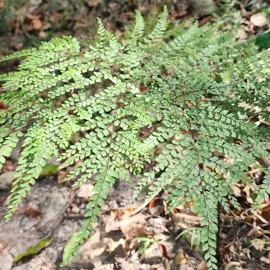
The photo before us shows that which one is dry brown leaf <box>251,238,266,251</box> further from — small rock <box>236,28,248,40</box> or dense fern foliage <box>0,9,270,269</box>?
small rock <box>236,28,248,40</box>

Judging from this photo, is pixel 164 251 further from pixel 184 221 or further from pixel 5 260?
pixel 5 260

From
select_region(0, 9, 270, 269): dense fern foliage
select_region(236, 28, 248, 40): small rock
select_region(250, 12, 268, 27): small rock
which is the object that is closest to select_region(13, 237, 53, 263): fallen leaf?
select_region(0, 9, 270, 269): dense fern foliage

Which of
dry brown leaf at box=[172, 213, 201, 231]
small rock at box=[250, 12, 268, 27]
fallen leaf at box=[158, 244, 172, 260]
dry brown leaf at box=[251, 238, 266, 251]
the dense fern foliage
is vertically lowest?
fallen leaf at box=[158, 244, 172, 260]

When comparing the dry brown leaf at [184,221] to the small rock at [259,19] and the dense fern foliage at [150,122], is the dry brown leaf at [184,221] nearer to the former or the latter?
the dense fern foliage at [150,122]

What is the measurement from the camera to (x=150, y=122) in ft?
5.28

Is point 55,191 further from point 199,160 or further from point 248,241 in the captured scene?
point 199,160

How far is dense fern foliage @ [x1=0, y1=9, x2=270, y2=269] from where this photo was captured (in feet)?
4.74

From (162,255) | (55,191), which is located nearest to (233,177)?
(162,255)

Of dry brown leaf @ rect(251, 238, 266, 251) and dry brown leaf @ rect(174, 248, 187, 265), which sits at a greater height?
dry brown leaf @ rect(251, 238, 266, 251)

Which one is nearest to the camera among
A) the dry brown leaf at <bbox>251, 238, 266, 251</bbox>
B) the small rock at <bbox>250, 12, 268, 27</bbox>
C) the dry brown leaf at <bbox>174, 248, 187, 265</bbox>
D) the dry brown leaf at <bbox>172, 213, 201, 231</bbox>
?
the dry brown leaf at <bbox>251, 238, 266, 251</bbox>

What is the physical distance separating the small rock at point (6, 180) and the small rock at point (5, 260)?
0.81 metres

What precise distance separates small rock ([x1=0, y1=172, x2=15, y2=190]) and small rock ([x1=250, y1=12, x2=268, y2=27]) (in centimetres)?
336

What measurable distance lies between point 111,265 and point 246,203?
1225 mm

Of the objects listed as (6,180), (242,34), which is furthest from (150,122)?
(242,34)
